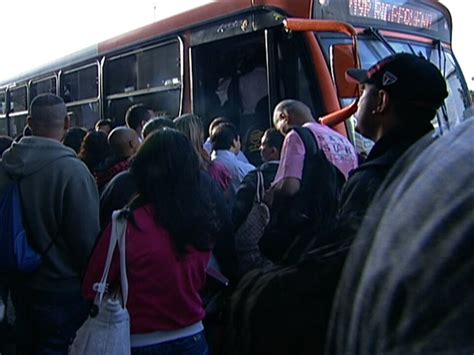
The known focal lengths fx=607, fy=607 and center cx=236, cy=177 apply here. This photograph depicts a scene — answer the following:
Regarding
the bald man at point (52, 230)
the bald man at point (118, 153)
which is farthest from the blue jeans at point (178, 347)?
the bald man at point (118, 153)

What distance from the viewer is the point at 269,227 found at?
2895 millimetres

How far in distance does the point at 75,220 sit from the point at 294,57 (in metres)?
2.86

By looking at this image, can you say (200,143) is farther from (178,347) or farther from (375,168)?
(375,168)

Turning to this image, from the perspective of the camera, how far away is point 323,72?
5.14 meters

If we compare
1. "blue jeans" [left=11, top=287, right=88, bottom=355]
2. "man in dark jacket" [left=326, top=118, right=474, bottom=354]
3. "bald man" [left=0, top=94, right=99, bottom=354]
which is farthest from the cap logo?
"blue jeans" [left=11, top=287, right=88, bottom=355]

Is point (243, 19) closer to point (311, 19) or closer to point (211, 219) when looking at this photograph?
point (311, 19)

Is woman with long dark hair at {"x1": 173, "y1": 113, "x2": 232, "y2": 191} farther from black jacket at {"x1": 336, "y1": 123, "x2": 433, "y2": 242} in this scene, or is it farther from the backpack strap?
black jacket at {"x1": 336, "y1": 123, "x2": 433, "y2": 242}

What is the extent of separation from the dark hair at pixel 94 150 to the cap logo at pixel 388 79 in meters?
2.34

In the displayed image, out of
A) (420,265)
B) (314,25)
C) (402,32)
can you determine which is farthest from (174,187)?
(402,32)

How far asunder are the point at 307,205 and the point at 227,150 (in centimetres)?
229

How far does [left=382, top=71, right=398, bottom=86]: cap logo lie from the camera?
216cm

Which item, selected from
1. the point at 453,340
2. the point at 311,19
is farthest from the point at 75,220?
the point at 311,19

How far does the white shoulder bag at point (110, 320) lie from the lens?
2.38 metres

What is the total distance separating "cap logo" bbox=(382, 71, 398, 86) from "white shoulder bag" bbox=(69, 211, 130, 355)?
44.9 inches
